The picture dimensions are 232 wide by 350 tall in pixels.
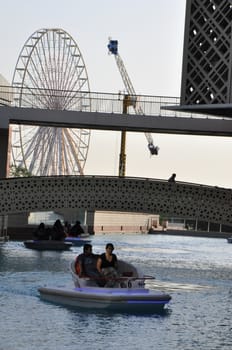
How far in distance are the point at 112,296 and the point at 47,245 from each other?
117ft

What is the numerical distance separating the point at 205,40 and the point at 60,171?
32.8 m

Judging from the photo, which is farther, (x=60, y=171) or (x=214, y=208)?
(x=60, y=171)

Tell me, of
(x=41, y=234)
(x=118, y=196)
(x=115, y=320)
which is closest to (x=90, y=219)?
(x=41, y=234)

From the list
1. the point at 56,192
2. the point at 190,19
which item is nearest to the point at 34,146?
the point at 56,192

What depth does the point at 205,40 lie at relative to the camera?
54875 millimetres

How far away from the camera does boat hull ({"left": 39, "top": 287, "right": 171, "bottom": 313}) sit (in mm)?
32031

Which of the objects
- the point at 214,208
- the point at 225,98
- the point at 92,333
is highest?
the point at 225,98

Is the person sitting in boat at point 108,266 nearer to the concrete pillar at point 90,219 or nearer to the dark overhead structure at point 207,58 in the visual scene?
the dark overhead structure at point 207,58

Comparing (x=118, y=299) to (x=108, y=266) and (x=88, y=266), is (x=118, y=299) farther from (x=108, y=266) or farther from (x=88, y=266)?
(x=88, y=266)

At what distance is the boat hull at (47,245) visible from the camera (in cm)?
6688

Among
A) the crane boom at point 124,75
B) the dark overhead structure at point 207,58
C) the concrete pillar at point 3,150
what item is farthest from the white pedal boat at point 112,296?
the crane boom at point 124,75

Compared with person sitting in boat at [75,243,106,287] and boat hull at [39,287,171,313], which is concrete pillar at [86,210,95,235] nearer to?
person sitting in boat at [75,243,106,287]

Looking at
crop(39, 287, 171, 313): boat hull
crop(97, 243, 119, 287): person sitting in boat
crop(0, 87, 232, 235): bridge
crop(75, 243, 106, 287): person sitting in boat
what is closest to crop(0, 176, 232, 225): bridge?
crop(0, 87, 232, 235): bridge

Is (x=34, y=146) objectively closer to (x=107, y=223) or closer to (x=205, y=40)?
(x=205, y=40)
